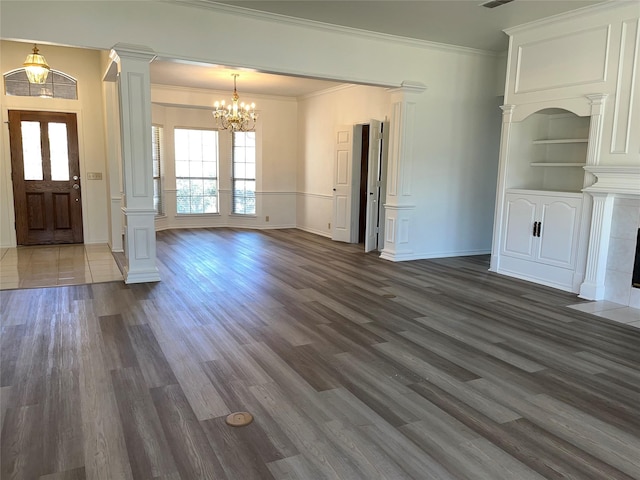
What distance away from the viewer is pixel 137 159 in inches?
198

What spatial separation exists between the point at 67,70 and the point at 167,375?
6301 mm

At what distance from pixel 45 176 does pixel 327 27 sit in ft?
16.6

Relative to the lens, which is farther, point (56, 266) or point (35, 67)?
point (56, 266)

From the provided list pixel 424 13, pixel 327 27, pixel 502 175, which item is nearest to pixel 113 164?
pixel 327 27

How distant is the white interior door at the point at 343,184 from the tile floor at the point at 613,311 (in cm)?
454

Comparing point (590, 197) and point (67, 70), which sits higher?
point (67, 70)

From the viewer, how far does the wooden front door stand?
715 cm

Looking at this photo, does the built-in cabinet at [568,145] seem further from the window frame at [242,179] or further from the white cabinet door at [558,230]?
the window frame at [242,179]

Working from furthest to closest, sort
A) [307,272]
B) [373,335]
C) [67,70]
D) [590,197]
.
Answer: [67,70]
[307,272]
[590,197]
[373,335]

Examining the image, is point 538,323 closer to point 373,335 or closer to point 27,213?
point 373,335

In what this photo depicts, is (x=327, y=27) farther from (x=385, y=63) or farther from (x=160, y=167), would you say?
(x=160, y=167)

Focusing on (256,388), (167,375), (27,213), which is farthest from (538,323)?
(27,213)

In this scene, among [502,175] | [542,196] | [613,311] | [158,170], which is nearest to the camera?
[613,311]

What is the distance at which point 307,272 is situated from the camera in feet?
19.7
